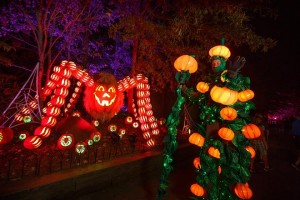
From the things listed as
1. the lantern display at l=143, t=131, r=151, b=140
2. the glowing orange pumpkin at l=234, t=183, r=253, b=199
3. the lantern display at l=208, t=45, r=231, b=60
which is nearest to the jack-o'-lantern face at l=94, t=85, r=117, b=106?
the lantern display at l=143, t=131, r=151, b=140

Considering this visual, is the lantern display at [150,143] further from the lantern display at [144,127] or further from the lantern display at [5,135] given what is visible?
the lantern display at [5,135]

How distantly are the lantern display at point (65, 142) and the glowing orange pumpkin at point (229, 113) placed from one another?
183 inches

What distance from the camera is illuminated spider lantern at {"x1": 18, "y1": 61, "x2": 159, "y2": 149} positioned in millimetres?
7027

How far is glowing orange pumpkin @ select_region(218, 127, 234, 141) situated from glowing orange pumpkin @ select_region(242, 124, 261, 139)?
13.2 inches

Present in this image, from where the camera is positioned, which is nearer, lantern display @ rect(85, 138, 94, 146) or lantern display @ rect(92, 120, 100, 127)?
lantern display @ rect(85, 138, 94, 146)

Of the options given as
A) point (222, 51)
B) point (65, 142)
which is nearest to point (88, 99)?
point (65, 142)

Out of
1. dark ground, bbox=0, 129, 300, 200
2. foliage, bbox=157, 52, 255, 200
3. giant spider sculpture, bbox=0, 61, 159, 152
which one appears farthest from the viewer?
giant spider sculpture, bbox=0, 61, 159, 152

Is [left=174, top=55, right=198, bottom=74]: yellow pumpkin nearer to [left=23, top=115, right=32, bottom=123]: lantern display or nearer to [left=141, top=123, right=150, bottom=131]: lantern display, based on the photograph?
[left=141, top=123, right=150, bottom=131]: lantern display

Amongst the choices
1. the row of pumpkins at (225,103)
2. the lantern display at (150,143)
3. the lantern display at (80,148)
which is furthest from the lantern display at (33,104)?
the row of pumpkins at (225,103)

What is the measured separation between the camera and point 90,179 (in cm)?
599

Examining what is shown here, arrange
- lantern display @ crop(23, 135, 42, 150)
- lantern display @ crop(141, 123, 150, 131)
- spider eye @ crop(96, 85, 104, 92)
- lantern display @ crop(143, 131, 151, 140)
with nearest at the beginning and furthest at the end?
lantern display @ crop(23, 135, 42, 150) < spider eye @ crop(96, 85, 104, 92) < lantern display @ crop(143, 131, 151, 140) < lantern display @ crop(141, 123, 150, 131)

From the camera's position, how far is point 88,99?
28.3 ft

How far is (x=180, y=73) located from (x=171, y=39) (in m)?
5.66

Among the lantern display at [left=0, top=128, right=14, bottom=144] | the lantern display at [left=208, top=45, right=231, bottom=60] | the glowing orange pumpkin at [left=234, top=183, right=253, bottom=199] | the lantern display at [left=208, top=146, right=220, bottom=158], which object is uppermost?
the lantern display at [left=208, top=45, right=231, bottom=60]
